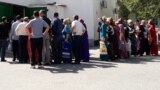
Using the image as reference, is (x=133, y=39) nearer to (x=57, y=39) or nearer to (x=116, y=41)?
(x=116, y=41)

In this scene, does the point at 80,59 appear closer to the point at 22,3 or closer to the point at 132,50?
the point at 132,50

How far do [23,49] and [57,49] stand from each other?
1.43 metres

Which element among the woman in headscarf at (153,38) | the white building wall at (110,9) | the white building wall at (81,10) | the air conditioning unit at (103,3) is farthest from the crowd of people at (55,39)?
the white building wall at (110,9)

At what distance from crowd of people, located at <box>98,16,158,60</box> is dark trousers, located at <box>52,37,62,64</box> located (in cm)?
197

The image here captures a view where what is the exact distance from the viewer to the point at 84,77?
501 inches

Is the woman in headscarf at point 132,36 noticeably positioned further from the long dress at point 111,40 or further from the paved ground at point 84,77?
the paved ground at point 84,77

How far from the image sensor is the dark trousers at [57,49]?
639 inches

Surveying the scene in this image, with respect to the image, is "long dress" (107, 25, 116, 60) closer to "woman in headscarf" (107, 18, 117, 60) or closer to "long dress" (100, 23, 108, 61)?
"woman in headscarf" (107, 18, 117, 60)

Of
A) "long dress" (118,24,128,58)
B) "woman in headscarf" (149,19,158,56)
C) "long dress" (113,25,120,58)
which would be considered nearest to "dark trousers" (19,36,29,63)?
"long dress" (113,25,120,58)

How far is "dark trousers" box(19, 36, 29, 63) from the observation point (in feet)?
54.7

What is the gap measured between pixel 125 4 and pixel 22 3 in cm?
2627

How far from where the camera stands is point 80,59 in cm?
1662

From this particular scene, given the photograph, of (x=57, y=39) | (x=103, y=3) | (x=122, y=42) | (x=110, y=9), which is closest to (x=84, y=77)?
(x=57, y=39)

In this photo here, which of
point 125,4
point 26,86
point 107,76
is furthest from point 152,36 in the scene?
point 125,4
